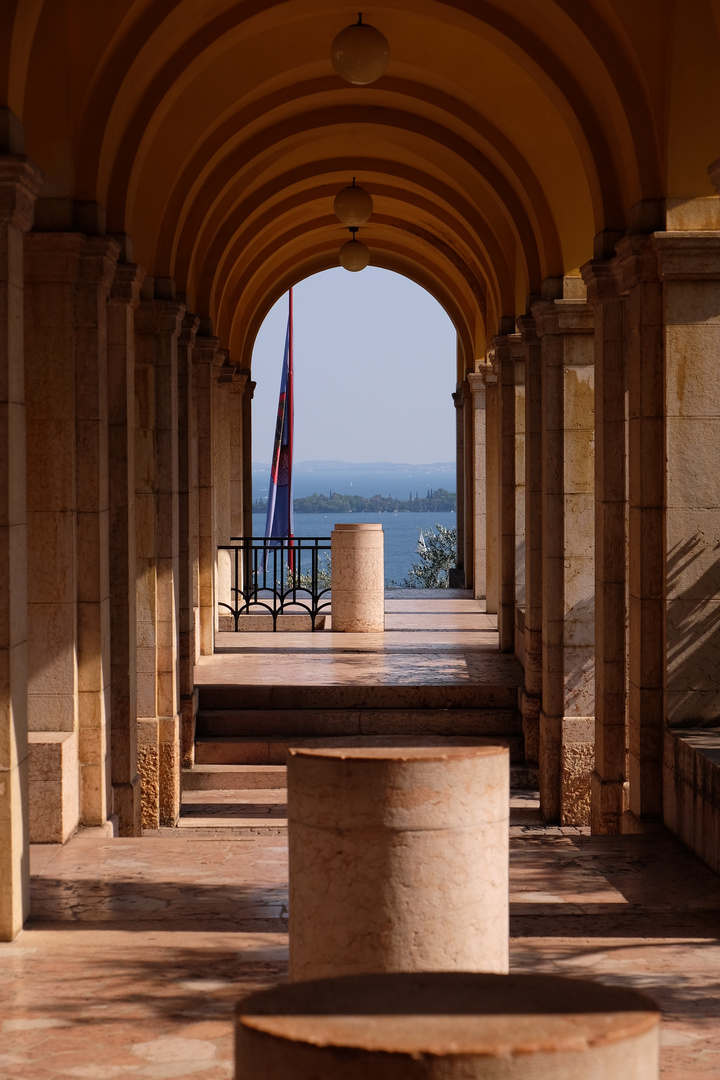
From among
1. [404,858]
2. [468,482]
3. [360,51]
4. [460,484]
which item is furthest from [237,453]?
[404,858]

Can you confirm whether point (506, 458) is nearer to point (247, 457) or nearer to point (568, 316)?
point (568, 316)

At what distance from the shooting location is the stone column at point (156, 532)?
10469 millimetres

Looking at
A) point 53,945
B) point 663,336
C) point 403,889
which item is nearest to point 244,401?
point 663,336

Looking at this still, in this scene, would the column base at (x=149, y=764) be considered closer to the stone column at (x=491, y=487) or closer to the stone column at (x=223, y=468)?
the stone column at (x=223, y=468)

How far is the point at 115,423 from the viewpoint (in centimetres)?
848

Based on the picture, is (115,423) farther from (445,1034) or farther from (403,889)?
(445,1034)

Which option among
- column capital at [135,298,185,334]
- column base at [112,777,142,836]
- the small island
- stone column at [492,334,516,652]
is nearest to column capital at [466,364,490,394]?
stone column at [492,334,516,652]

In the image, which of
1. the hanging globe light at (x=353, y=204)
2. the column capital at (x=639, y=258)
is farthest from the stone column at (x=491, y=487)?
the column capital at (x=639, y=258)

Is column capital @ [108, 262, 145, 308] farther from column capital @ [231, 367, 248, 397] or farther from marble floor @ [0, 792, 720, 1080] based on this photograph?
column capital @ [231, 367, 248, 397]

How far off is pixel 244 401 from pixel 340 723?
9.87 m

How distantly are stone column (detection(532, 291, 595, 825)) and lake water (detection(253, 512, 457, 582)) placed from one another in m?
80.0

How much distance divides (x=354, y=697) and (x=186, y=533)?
2.23 meters

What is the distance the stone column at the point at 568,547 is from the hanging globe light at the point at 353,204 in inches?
121

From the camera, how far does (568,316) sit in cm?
1064
